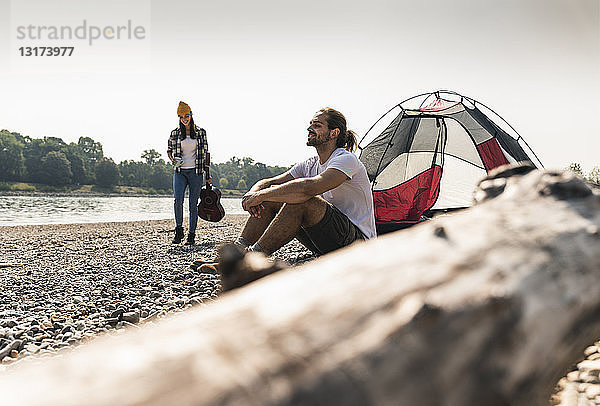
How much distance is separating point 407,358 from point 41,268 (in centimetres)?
637

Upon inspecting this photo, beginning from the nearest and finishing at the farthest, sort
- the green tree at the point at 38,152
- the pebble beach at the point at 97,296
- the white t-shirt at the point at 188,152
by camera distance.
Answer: the pebble beach at the point at 97,296 → the white t-shirt at the point at 188,152 → the green tree at the point at 38,152

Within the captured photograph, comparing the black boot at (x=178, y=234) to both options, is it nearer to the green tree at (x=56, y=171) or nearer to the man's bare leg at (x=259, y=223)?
the man's bare leg at (x=259, y=223)

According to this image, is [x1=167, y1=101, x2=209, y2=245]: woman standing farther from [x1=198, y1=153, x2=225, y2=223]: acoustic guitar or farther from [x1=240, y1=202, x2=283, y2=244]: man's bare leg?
[x1=240, y1=202, x2=283, y2=244]: man's bare leg

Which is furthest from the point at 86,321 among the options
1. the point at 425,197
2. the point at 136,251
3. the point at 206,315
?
the point at 425,197

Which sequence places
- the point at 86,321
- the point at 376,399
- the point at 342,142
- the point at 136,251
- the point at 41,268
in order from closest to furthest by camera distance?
the point at 376,399
the point at 86,321
the point at 342,142
the point at 41,268
the point at 136,251

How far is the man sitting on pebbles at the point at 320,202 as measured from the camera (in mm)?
3666

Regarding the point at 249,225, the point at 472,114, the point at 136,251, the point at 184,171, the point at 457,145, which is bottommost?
the point at 136,251

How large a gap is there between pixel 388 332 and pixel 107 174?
80476mm

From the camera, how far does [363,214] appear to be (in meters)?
4.27

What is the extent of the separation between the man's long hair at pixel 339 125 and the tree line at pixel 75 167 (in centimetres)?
6765

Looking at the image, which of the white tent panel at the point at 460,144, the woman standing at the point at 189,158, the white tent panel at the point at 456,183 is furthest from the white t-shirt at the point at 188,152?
the white tent panel at the point at 460,144

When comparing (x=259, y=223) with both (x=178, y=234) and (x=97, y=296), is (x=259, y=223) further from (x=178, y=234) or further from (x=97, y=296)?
(x=178, y=234)

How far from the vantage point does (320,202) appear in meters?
3.71

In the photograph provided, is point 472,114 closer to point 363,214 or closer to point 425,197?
point 425,197
